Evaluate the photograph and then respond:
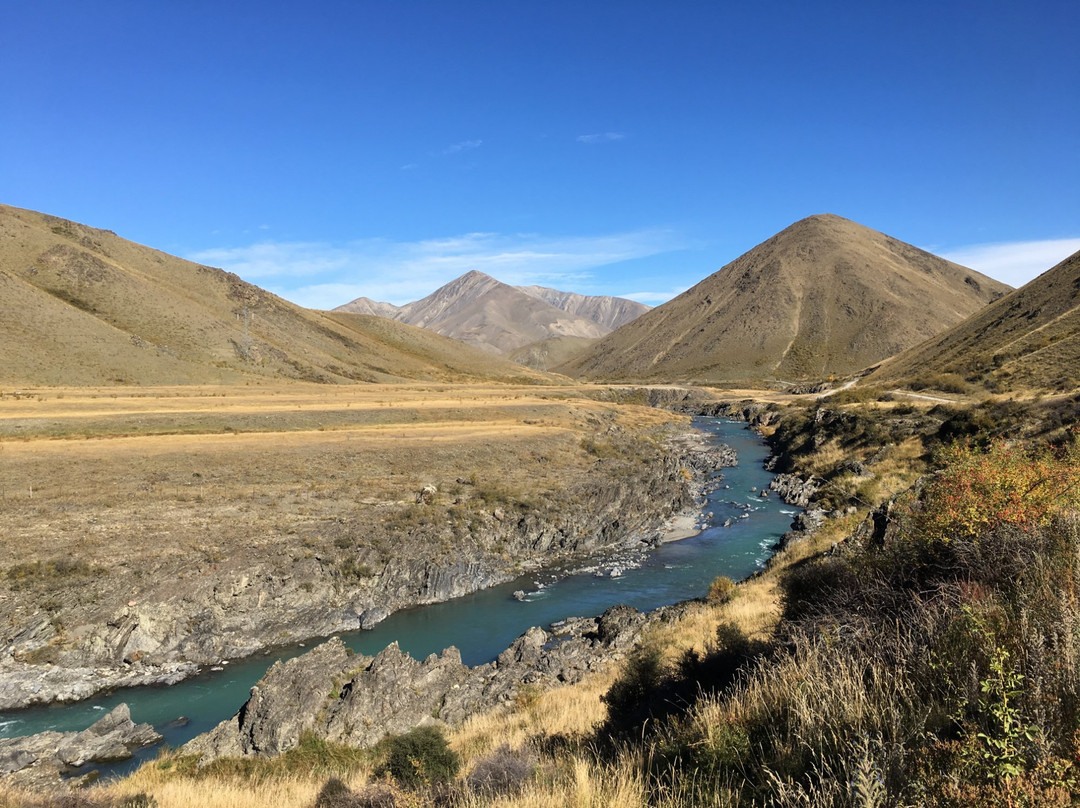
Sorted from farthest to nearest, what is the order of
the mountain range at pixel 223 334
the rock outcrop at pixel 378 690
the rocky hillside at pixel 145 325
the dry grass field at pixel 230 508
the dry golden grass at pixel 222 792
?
the rocky hillside at pixel 145 325 < the mountain range at pixel 223 334 < the dry grass field at pixel 230 508 < the rock outcrop at pixel 378 690 < the dry golden grass at pixel 222 792

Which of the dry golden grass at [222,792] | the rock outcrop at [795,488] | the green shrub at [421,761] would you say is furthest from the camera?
the rock outcrop at [795,488]

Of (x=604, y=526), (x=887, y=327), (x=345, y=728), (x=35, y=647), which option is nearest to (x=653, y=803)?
(x=345, y=728)

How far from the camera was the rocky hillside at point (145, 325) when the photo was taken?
69.9m

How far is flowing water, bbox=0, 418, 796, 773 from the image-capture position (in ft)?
54.1

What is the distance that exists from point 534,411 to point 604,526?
28435 mm

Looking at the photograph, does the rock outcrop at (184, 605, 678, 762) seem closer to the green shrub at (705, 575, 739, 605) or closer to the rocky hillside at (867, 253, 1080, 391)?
the green shrub at (705, 575, 739, 605)

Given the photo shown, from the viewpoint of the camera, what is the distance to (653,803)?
518 centimetres

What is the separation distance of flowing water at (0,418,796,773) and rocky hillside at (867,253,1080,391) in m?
28.0

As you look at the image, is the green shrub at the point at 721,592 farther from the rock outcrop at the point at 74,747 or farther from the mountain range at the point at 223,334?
the mountain range at the point at 223,334

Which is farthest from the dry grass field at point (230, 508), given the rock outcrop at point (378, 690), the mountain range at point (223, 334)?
the mountain range at point (223, 334)

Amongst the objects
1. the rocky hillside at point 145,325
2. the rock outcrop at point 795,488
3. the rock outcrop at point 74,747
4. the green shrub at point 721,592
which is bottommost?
the rock outcrop at point 74,747

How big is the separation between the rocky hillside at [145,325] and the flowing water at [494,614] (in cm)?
6088

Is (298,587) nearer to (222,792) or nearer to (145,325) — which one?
(222,792)

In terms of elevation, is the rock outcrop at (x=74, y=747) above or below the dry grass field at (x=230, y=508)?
below
